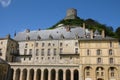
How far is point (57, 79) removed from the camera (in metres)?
60.2

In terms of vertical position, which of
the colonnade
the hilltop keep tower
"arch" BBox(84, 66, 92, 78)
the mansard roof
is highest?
the hilltop keep tower

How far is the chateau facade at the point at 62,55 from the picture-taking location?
57875 mm

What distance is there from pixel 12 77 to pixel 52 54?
14.2 meters

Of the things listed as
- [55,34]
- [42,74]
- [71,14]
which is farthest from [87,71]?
[71,14]

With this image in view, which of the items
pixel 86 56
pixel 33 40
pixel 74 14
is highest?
pixel 74 14

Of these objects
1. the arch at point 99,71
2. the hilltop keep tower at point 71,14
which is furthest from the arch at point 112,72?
the hilltop keep tower at point 71,14

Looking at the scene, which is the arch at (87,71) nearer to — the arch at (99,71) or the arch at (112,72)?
the arch at (99,71)

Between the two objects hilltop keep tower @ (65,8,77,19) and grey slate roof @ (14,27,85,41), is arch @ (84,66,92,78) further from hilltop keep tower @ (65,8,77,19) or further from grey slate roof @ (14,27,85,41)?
hilltop keep tower @ (65,8,77,19)

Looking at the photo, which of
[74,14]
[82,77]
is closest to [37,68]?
[82,77]

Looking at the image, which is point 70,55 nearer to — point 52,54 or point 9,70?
point 52,54

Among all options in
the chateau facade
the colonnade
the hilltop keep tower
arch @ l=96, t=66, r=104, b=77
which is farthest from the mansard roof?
the hilltop keep tower

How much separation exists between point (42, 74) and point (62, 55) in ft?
35.9

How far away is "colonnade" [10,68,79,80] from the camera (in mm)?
61219

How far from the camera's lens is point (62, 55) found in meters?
70.1
